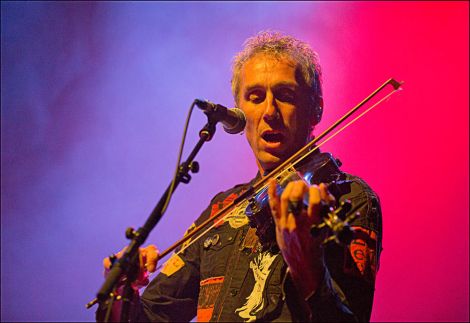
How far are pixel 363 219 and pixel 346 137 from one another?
1.89 metres

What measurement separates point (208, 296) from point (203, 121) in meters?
2.19

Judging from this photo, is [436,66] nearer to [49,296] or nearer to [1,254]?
[49,296]

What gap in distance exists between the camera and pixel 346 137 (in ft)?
11.8

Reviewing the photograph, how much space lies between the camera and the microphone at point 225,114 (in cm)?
172

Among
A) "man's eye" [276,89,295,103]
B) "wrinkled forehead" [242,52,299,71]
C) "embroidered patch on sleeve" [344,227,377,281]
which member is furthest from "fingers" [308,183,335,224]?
"wrinkled forehead" [242,52,299,71]

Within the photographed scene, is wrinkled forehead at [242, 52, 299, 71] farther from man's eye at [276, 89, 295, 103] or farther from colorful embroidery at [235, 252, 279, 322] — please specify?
colorful embroidery at [235, 252, 279, 322]

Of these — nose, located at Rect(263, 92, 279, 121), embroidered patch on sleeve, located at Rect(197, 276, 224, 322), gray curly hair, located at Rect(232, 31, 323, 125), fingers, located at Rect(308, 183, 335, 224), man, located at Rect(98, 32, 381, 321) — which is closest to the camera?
fingers, located at Rect(308, 183, 335, 224)

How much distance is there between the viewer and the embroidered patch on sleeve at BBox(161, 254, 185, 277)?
2.41m

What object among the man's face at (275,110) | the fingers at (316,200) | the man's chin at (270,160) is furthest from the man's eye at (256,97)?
the fingers at (316,200)

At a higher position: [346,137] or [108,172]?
[108,172]

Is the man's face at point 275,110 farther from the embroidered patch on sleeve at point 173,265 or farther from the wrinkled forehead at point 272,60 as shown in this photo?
the embroidered patch on sleeve at point 173,265

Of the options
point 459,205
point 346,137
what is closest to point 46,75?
point 346,137

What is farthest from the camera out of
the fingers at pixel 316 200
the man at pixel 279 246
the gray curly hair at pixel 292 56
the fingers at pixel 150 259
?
the gray curly hair at pixel 292 56

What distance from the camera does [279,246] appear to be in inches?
59.2
